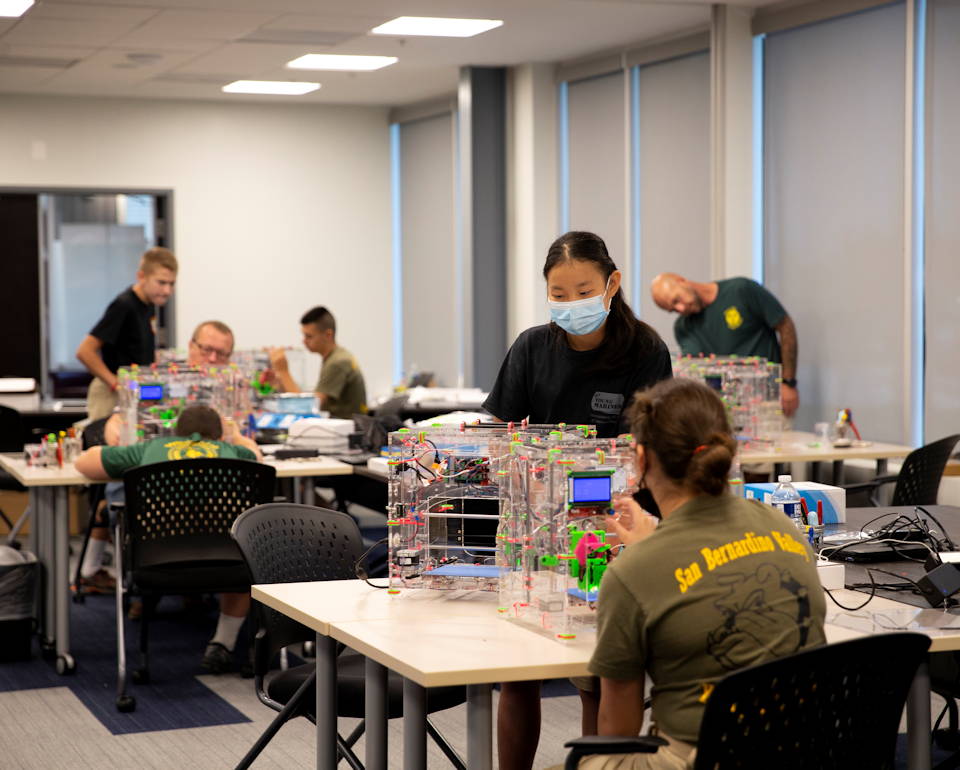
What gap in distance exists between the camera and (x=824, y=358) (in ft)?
22.7

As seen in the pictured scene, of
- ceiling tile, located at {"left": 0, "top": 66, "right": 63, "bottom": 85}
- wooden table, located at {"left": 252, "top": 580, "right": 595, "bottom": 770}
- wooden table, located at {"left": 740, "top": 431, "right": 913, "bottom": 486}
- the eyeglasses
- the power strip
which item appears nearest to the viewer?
wooden table, located at {"left": 252, "top": 580, "right": 595, "bottom": 770}

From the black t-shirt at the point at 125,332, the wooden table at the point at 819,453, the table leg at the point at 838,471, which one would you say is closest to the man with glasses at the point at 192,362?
the black t-shirt at the point at 125,332

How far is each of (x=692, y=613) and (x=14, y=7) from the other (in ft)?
19.7

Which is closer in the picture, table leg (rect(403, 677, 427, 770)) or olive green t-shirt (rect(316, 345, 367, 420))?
table leg (rect(403, 677, 427, 770))

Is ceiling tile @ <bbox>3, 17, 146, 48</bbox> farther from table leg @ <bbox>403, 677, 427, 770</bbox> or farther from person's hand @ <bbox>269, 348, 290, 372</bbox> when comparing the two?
table leg @ <bbox>403, 677, 427, 770</bbox>

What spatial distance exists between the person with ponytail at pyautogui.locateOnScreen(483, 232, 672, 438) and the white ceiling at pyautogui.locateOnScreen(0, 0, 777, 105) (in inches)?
161

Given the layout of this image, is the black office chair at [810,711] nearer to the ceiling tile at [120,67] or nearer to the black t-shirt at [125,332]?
the black t-shirt at [125,332]

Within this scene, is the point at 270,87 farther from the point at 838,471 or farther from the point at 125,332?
the point at 838,471

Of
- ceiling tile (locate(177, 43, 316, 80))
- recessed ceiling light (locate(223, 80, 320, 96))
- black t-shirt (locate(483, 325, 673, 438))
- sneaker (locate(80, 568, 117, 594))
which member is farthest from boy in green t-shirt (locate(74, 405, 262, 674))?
recessed ceiling light (locate(223, 80, 320, 96))

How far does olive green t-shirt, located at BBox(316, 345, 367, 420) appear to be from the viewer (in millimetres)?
7504

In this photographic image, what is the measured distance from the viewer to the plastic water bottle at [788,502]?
3164mm

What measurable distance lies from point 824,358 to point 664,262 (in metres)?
1.57

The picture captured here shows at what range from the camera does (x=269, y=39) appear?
308 inches

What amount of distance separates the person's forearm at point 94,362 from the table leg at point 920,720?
471 cm
